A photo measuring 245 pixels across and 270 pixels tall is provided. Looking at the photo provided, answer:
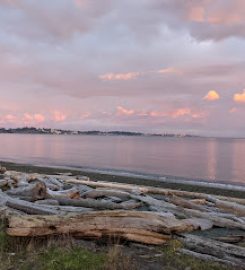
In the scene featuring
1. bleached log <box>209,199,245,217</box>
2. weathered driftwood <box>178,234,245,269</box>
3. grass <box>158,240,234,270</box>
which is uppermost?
weathered driftwood <box>178,234,245,269</box>

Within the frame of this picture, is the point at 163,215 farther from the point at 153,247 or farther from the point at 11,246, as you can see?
the point at 11,246

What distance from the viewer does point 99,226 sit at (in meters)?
8.56

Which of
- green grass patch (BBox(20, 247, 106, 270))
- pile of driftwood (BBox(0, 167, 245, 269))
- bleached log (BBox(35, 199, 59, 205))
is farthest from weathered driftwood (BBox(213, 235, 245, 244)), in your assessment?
bleached log (BBox(35, 199, 59, 205))

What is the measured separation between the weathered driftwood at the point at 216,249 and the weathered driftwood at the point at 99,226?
0.47 m

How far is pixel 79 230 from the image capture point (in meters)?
8.50

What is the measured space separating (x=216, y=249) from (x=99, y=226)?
2280 millimetres

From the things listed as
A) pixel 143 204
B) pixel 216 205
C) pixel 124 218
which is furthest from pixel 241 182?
pixel 124 218

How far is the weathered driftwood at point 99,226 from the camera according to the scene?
26.9 feet

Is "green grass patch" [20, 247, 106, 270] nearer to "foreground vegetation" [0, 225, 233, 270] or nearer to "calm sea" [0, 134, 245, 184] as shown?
"foreground vegetation" [0, 225, 233, 270]

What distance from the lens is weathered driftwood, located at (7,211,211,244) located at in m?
8.21

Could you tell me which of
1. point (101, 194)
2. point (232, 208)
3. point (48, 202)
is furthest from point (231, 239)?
point (232, 208)

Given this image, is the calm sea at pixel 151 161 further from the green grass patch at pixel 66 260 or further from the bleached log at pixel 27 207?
the green grass patch at pixel 66 260

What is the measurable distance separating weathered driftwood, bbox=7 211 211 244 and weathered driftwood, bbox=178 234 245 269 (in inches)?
18.3

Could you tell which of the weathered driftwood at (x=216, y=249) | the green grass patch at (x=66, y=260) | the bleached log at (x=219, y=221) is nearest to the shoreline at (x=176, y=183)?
the bleached log at (x=219, y=221)
